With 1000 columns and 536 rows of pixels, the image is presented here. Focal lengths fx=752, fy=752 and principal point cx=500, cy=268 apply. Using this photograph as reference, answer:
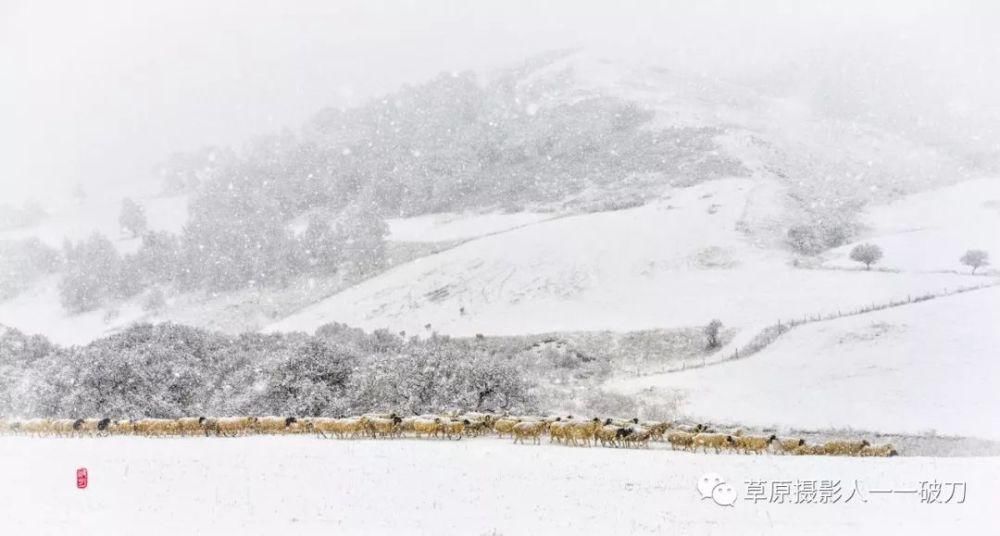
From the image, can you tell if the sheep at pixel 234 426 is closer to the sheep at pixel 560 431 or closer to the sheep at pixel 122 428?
the sheep at pixel 122 428

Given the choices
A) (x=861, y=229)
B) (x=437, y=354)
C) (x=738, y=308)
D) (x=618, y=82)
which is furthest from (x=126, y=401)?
(x=618, y=82)

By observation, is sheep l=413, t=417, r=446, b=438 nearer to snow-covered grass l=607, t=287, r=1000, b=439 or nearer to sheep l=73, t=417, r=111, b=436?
sheep l=73, t=417, r=111, b=436

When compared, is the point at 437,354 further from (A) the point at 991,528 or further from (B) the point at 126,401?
(A) the point at 991,528

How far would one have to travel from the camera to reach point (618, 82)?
124750 mm

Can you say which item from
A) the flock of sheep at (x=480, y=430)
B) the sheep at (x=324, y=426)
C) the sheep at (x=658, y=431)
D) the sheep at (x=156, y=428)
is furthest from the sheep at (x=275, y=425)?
the sheep at (x=658, y=431)

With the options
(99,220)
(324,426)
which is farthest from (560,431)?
(99,220)

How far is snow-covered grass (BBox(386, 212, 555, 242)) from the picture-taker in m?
83.8

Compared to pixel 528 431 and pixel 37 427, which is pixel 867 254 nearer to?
pixel 528 431

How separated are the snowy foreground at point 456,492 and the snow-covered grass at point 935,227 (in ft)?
138

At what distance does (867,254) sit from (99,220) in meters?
108

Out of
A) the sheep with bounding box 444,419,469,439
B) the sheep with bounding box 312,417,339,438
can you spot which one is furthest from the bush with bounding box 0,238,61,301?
the sheep with bounding box 444,419,469,439

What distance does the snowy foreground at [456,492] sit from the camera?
18.8m

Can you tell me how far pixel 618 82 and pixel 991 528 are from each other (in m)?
114

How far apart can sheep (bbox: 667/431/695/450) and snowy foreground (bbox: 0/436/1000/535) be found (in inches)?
28.7
